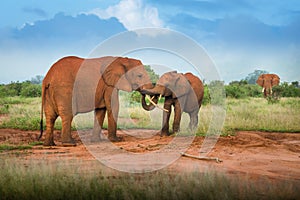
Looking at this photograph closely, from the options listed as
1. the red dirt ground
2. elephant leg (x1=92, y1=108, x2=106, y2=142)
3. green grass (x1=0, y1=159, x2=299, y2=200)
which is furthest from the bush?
green grass (x1=0, y1=159, x2=299, y2=200)

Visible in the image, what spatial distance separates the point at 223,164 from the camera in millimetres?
9289

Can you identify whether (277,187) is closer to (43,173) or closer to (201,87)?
(43,173)

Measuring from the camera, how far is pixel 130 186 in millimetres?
7141

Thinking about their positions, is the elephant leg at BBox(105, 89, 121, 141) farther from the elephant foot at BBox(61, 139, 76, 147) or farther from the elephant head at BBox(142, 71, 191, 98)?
the elephant head at BBox(142, 71, 191, 98)

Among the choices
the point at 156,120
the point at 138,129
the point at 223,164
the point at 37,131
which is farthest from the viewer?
the point at 156,120

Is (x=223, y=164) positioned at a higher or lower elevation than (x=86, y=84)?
lower

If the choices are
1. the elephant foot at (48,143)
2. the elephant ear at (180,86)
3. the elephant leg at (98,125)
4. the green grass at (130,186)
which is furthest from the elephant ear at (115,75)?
the green grass at (130,186)

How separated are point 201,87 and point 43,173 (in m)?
8.42

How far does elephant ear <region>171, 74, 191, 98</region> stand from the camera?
1372 cm

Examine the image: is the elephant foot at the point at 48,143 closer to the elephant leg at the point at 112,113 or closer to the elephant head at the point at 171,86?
the elephant leg at the point at 112,113

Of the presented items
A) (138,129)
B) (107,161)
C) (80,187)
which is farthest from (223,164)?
(138,129)

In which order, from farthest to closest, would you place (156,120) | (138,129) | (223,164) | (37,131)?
(156,120) < (138,129) < (37,131) < (223,164)

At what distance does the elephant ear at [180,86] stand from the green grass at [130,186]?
5.78 meters

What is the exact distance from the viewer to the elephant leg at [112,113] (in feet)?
40.3
